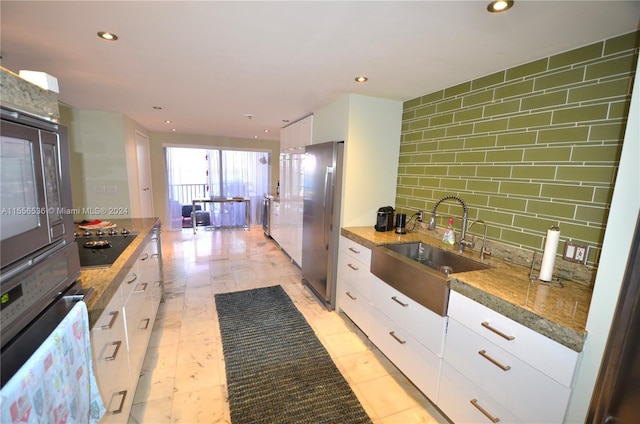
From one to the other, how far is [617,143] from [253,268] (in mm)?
3756

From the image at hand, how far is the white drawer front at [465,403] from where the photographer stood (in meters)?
1.31

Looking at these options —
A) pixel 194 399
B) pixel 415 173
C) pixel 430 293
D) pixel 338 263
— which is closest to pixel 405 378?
pixel 430 293

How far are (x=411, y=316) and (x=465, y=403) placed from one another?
51cm

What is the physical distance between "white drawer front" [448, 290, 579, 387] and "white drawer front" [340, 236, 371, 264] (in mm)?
829

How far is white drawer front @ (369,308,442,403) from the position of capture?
164cm

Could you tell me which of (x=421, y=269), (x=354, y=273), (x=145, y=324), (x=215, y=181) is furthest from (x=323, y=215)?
(x=215, y=181)

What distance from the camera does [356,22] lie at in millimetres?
1321

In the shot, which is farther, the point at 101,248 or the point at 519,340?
Answer: the point at 101,248

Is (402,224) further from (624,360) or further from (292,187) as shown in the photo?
(292,187)

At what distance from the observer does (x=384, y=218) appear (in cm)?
Answer: 253

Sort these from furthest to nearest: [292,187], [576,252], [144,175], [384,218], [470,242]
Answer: [144,175]
[292,187]
[384,218]
[470,242]
[576,252]

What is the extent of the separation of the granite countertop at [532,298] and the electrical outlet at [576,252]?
0.43 feet

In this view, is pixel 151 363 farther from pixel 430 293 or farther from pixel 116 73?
pixel 116 73

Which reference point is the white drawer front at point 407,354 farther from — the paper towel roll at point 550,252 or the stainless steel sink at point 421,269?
the paper towel roll at point 550,252
